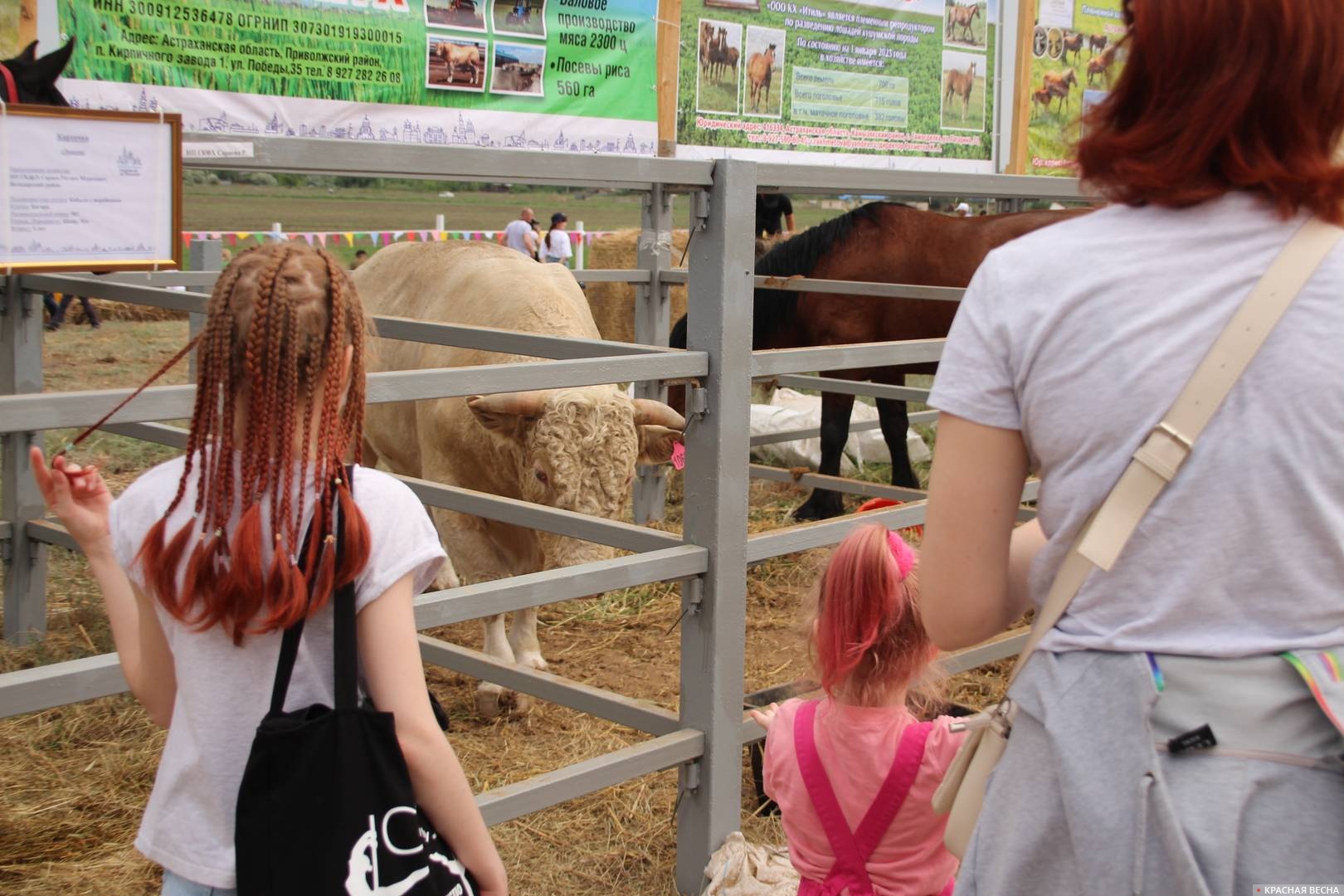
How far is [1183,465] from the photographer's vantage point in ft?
4.22

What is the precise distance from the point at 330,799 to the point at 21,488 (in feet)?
12.6

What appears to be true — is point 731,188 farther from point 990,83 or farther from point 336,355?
point 990,83

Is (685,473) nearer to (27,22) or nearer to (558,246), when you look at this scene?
(27,22)

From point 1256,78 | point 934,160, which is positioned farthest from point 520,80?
point 1256,78

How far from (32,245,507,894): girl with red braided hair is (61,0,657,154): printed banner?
2.57 m

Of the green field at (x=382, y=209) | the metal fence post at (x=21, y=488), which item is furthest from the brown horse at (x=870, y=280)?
the green field at (x=382, y=209)

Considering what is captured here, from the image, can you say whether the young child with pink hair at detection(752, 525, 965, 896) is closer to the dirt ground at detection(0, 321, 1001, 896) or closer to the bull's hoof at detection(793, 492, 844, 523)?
the dirt ground at detection(0, 321, 1001, 896)

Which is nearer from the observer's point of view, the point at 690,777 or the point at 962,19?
the point at 690,777

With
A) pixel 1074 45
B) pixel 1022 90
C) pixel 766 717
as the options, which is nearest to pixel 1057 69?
pixel 1074 45

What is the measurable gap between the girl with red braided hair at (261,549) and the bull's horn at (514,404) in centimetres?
286

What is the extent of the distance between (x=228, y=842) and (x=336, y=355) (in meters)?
0.59

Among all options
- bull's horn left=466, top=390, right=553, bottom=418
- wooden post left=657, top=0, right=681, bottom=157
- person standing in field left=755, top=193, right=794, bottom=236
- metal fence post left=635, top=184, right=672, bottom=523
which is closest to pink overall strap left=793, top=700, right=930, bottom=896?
bull's horn left=466, top=390, right=553, bottom=418

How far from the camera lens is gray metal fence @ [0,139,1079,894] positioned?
2.38 meters

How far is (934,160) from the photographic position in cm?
684
